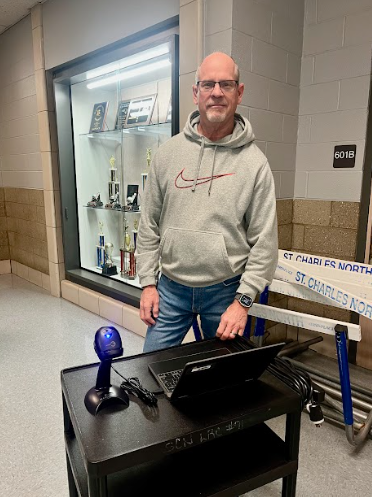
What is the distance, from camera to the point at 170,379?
1.04 meters

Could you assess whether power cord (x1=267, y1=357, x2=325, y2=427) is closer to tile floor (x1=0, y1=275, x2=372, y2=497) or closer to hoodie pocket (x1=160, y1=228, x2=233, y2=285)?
tile floor (x1=0, y1=275, x2=372, y2=497)

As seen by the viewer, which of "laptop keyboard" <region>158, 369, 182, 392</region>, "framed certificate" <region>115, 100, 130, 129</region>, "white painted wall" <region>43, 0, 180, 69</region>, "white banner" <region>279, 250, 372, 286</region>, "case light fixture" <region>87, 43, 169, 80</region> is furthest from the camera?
"framed certificate" <region>115, 100, 130, 129</region>

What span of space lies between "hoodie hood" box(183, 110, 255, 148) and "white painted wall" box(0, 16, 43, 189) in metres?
2.77

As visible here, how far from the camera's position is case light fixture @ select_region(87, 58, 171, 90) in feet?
9.29

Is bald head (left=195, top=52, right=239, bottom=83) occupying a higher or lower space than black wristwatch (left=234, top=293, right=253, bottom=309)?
higher

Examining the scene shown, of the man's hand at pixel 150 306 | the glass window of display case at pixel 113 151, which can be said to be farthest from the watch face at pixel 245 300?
the glass window of display case at pixel 113 151

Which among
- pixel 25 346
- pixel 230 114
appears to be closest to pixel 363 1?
pixel 230 114

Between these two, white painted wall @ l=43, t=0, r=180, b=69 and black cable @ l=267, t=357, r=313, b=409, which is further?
white painted wall @ l=43, t=0, r=180, b=69

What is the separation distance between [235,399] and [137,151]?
9.25ft

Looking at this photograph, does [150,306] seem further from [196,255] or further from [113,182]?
[113,182]

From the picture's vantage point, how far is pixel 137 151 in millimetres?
3422

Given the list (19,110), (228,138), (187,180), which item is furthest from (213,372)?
(19,110)

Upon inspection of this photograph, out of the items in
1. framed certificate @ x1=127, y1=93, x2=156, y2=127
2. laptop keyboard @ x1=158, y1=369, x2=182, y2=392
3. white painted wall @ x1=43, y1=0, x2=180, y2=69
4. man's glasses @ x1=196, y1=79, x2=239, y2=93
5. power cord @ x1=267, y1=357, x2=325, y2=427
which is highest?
white painted wall @ x1=43, y1=0, x2=180, y2=69

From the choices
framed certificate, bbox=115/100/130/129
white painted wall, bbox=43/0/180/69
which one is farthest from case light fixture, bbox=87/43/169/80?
framed certificate, bbox=115/100/130/129
